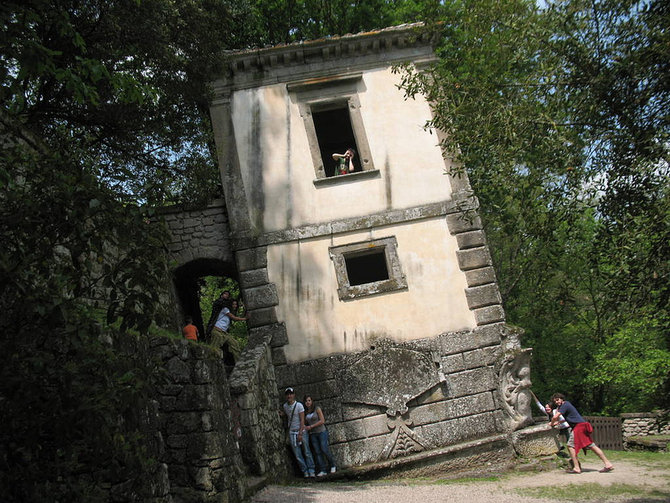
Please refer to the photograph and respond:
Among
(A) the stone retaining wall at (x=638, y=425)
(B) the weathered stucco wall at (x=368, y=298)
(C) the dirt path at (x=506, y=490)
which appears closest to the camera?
(C) the dirt path at (x=506, y=490)

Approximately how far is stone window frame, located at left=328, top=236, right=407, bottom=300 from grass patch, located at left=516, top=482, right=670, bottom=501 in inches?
156

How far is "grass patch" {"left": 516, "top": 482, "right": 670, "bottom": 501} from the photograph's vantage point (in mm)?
8539

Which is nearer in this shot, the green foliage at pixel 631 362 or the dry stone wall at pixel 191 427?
the dry stone wall at pixel 191 427

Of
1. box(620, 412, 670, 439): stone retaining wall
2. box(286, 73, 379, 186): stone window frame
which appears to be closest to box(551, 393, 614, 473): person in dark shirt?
box(286, 73, 379, 186): stone window frame

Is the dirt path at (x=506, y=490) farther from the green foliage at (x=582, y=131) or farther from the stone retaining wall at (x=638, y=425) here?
the stone retaining wall at (x=638, y=425)

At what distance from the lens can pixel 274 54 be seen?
489 inches

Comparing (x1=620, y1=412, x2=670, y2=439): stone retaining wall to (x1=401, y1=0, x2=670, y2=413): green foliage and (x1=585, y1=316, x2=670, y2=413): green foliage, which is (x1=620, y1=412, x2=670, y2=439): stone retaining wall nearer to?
(x1=585, y1=316, x2=670, y2=413): green foliage

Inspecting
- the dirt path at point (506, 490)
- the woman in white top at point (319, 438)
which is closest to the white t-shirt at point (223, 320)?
the woman in white top at point (319, 438)

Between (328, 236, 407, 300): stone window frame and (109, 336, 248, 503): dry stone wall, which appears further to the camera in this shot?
(328, 236, 407, 300): stone window frame

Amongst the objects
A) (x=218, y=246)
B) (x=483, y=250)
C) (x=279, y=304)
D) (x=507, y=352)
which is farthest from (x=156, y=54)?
(x=507, y=352)

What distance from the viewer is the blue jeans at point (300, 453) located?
10.2 metres

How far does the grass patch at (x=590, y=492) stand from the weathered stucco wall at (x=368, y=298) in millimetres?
3086

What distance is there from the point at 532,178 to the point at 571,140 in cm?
55

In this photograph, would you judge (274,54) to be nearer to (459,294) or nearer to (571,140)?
(459,294)
